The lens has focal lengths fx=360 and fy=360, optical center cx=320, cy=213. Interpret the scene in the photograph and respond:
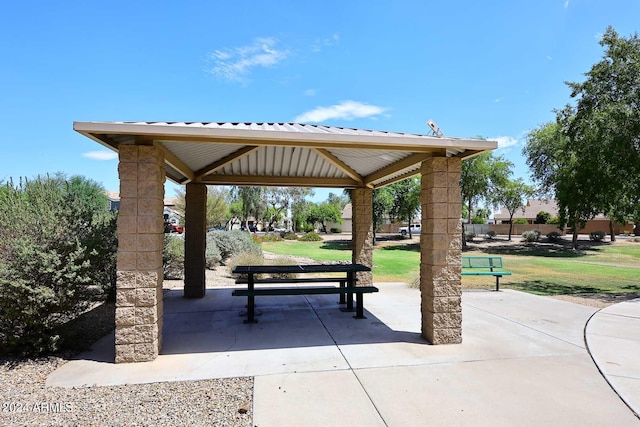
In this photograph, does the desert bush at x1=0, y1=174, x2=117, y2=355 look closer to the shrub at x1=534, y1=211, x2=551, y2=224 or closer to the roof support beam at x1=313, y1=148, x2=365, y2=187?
the roof support beam at x1=313, y1=148, x2=365, y2=187

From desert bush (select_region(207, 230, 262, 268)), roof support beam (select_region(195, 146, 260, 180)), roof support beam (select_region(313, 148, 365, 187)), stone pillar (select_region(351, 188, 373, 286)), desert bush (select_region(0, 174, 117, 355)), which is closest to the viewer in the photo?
desert bush (select_region(0, 174, 117, 355))

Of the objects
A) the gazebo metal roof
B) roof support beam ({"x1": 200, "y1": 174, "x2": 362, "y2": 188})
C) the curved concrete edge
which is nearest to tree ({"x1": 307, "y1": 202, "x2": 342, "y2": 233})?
roof support beam ({"x1": 200, "y1": 174, "x2": 362, "y2": 188})

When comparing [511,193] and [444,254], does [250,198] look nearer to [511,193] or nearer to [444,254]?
[511,193]

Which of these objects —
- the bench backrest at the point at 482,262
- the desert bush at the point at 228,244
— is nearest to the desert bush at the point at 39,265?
the bench backrest at the point at 482,262

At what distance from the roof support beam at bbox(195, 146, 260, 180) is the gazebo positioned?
27 millimetres

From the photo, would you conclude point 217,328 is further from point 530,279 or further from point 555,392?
point 530,279

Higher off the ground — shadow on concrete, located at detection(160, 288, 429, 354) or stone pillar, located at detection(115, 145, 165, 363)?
stone pillar, located at detection(115, 145, 165, 363)

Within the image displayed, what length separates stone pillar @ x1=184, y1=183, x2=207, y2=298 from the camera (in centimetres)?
870

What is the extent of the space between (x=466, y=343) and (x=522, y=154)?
28454mm

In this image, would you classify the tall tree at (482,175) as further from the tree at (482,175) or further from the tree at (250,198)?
the tree at (250,198)

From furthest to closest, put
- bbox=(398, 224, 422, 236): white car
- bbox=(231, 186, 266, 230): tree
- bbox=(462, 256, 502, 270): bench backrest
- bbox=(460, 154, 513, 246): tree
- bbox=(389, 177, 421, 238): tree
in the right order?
bbox=(231, 186, 266, 230): tree < bbox=(398, 224, 422, 236): white car < bbox=(389, 177, 421, 238): tree < bbox=(460, 154, 513, 246): tree < bbox=(462, 256, 502, 270): bench backrest

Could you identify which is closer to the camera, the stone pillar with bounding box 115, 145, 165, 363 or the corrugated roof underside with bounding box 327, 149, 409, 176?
the stone pillar with bounding box 115, 145, 165, 363

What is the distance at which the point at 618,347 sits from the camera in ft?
17.4

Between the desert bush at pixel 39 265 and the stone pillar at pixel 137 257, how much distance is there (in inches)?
24.4
